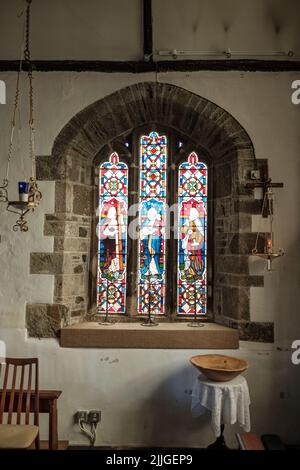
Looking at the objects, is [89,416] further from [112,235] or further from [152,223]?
[152,223]

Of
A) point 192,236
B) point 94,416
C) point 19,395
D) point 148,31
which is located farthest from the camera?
point 192,236

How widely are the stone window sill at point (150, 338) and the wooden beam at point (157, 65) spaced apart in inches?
94.8

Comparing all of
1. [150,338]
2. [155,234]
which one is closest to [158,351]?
[150,338]

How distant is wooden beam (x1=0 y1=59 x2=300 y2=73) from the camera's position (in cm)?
350

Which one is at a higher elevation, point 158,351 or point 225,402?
point 158,351

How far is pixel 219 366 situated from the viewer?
10.5 feet

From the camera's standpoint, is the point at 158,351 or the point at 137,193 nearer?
the point at 158,351

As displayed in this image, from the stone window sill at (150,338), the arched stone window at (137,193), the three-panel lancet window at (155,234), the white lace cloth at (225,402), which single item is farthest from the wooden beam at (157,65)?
the white lace cloth at (225,402)

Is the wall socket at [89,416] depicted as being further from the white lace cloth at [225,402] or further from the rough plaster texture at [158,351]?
the white lace cloth at [225,402]

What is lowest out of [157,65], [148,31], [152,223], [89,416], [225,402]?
[89,416]

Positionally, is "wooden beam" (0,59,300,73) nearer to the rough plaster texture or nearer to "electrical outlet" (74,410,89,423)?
the rough plaster texture

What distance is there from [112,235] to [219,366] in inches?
65.5
